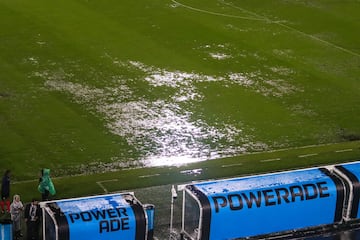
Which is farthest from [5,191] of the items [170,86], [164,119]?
[170,86]

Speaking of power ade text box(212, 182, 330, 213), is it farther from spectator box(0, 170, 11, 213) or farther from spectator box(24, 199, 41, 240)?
spectator box(0, 170, 11, 213)

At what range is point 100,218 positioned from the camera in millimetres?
20625

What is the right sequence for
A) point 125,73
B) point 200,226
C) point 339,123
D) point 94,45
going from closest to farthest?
point 200,226
point 339,123
point 125,73
point 94,45

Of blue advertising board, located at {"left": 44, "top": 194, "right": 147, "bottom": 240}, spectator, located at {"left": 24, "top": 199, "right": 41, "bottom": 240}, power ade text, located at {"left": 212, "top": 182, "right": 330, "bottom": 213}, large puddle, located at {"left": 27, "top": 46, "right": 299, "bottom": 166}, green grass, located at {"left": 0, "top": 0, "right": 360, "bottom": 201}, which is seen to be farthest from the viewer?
large puddle, located at {"left": 27, "top": 46, "right": 299, "bottom": 166}

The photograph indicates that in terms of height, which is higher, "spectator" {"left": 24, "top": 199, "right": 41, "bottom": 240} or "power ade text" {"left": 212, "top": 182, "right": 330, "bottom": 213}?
"power ade text" {"left": 212, "top": 182, "right": 330, "bottom": 213}

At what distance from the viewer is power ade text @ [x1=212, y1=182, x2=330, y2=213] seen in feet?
71.6

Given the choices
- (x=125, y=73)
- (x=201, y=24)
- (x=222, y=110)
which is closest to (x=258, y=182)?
(x=222, y=110)

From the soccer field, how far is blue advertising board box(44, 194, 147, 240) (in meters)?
6.01

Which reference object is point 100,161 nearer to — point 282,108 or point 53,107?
point 53,107

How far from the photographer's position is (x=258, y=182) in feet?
74.3

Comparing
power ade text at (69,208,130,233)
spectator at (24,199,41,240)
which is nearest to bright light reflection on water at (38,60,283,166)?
spectator at (24,199,41,240)

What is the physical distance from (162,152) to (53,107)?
5241 mm

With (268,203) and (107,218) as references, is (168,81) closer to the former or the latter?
(268,203)

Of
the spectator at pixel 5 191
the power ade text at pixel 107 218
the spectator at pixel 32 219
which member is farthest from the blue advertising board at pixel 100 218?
the spectator at pixel 5 191
